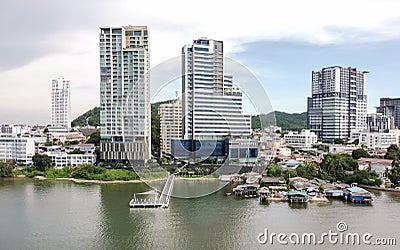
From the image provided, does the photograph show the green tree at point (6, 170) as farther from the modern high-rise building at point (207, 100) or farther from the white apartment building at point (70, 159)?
the modern high-rise building at point (207, 100)

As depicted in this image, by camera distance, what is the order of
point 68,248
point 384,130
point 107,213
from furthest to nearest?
1. point 384,130
2. point 107,213
3. point 68,248

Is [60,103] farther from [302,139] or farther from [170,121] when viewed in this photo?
[302,139]

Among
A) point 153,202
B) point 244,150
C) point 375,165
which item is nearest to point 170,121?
point 244,150

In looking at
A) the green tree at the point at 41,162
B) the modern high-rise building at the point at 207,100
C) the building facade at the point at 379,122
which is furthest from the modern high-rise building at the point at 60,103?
the building facade at the point at 379,122

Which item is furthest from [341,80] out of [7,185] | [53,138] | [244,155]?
[7,185]

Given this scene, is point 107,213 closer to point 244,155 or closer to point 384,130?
point 244,155

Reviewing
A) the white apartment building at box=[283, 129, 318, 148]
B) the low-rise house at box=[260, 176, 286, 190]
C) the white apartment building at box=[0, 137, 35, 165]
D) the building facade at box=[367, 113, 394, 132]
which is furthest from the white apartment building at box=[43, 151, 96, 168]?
the building facade at box=[367, 113, 394, 132]
